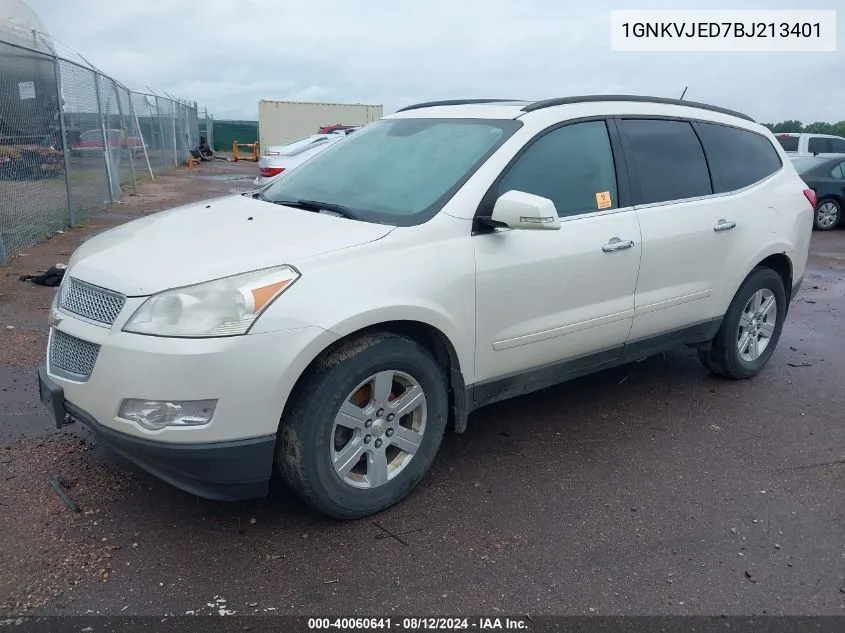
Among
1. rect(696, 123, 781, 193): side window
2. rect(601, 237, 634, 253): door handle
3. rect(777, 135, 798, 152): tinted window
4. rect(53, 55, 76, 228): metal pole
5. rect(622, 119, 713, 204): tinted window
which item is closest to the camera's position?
rect(601, 237, 634, 253): door handle

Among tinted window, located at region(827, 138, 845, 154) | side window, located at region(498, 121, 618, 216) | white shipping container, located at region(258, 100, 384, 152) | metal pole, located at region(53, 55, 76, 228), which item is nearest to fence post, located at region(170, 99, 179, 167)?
white shipping container, located at region(258, 100, 384, 152)

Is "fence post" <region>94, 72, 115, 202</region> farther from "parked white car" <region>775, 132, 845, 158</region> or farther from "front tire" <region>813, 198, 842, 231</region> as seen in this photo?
"parked white car" <region>775, 132, 845, 158</region>

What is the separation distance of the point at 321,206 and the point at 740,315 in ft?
9.76

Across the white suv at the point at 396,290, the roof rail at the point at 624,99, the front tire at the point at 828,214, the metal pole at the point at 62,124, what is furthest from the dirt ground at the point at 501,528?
the front tire at the point at 828,214

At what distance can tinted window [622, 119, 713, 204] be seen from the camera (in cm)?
427

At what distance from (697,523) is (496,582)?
1068 mm

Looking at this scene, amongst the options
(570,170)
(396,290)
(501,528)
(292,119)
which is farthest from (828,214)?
(292,119)

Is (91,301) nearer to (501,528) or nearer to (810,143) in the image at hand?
(501,528)

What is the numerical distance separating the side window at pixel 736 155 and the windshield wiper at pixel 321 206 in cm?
252

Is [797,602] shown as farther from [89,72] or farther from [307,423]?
[89,72]

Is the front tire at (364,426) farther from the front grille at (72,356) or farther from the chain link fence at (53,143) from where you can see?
the chain link fence at (53,143)

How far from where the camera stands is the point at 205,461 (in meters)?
2.80

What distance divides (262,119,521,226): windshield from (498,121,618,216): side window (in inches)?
7.3

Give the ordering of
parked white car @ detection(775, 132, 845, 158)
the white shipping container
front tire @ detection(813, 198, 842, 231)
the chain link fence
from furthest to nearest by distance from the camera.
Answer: the white shipping container < parked white car @ detection(775, 132, 845, 158) < front tire @ detection(813, 198, 842, 231) < the chain link fence
